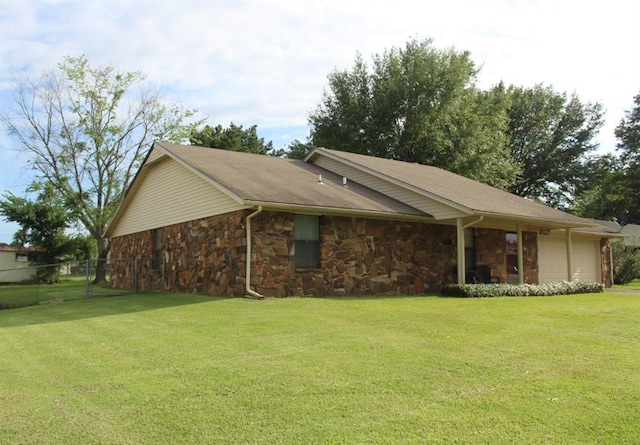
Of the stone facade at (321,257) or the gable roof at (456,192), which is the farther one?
the gable roof at (456,192)

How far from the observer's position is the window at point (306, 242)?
552 inches

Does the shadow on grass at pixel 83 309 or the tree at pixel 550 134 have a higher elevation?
the tree at pixel 550 134

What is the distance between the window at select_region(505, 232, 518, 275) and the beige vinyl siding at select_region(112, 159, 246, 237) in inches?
406

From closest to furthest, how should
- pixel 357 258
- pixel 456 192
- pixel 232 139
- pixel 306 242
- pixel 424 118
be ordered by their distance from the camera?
1. pixel 306 242
2. pixel 357 258
3. pixel 456 192
4. pixel 424 118
5. pixel 232 139

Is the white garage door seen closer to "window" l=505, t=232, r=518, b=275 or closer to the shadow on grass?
"window" l=505, t=232, r=518, b=275

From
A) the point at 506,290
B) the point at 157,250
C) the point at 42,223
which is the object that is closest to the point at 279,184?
the point at 157,250

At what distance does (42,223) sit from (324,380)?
34.0 meters

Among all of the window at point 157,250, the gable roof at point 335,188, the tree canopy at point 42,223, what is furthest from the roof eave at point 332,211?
the tree canopy at point 42,223

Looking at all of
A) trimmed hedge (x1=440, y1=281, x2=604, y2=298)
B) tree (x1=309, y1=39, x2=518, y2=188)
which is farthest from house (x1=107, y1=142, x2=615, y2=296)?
tree (x1=309, y1=39, x2=518, y2=188)

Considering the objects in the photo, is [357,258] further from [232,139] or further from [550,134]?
[550,134]

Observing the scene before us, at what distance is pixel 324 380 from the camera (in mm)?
5609

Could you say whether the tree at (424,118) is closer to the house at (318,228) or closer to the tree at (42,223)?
the house at (318,228)

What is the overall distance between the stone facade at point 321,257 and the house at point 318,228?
0.10 feet

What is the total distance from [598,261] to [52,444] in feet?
82.5
